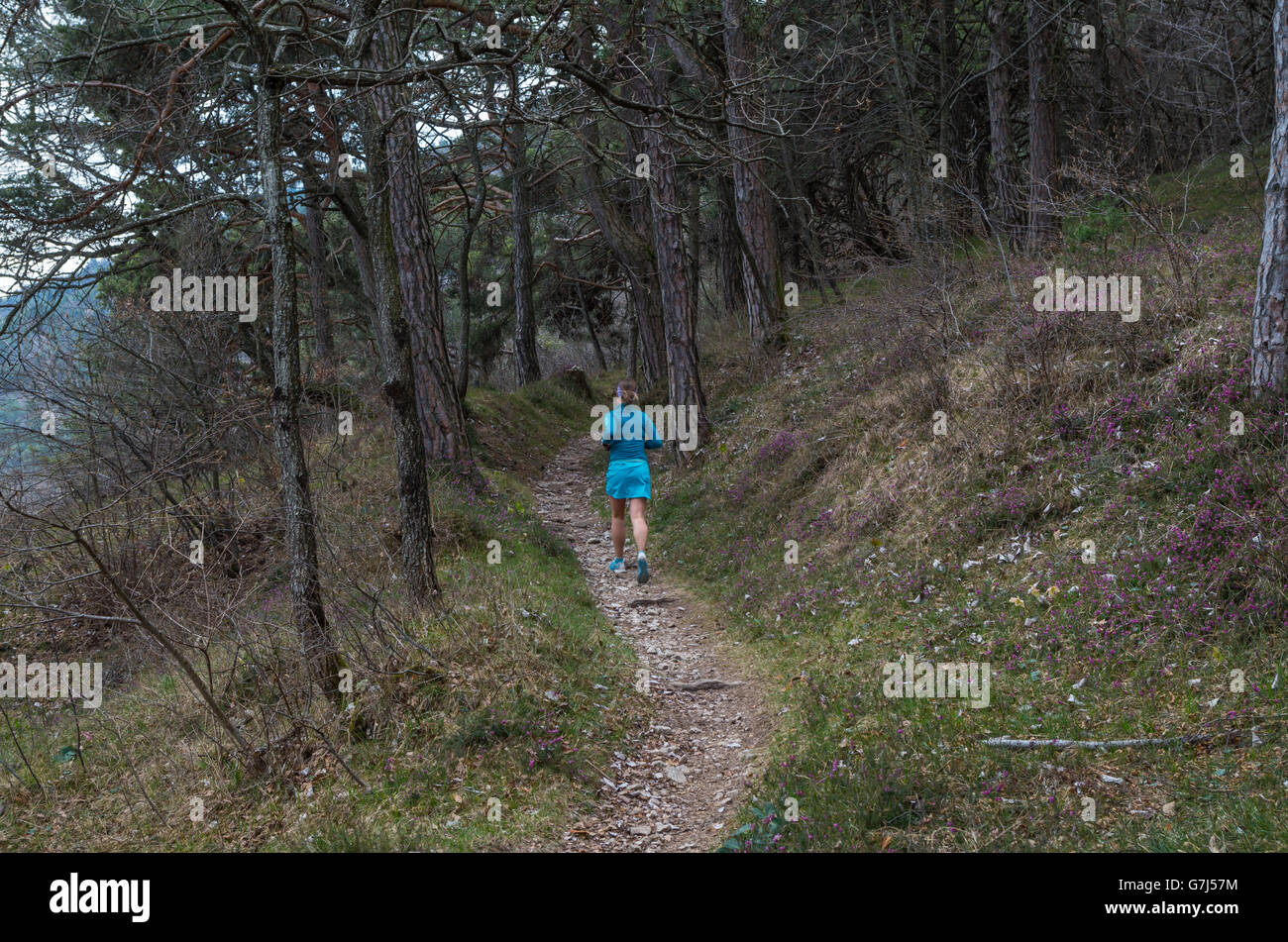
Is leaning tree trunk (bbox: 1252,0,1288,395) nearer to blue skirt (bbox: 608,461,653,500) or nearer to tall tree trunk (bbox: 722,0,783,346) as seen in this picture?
blue skirt (bbox: 608,461,653,500)

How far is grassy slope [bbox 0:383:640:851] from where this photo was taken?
18.9 feet

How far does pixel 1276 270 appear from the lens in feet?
22.0

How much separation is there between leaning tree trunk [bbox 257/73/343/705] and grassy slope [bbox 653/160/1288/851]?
12.7 ft

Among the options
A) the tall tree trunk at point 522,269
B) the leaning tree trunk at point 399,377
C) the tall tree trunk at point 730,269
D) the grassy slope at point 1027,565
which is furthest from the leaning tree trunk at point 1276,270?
the tall tree trunk at point 730,269

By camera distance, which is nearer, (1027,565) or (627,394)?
(1027,565)

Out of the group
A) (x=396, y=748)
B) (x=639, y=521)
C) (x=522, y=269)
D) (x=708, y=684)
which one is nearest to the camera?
(x=396, y=748)

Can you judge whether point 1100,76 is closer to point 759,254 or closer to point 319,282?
point 759,254

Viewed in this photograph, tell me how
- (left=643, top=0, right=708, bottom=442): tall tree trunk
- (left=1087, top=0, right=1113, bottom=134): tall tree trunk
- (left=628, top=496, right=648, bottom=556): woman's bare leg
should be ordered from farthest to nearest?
(left=1087, top=0, right=1113, bottom=134): tall tree trunk, (left=643, top=0, right=708, bottom=442): tall tree trunk, (left=628, top=496, right=648, bottom=556): woman's bare leg

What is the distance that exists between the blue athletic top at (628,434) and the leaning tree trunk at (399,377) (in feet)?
9.67

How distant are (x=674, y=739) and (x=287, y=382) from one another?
4.31 m

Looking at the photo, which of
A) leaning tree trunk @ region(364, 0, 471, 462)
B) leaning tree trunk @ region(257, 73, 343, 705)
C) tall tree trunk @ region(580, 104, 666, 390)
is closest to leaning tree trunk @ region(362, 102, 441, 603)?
leaning tree trunk @ region(257, 73, 343, 705)

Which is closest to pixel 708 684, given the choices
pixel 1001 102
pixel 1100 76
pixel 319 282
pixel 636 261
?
pixel 636 261

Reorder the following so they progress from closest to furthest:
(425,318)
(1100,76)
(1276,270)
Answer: (1276,270) → (425,318) → (1100,76)

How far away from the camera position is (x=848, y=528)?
9680 millimetres
